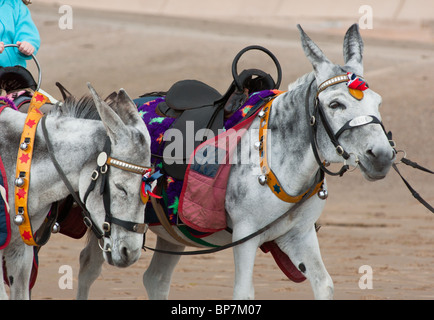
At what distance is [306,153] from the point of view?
4.96 m

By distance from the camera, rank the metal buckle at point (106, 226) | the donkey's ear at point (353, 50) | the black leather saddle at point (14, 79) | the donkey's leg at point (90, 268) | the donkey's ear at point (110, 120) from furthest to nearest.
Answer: the donkey's leg at point (90, 268), the black leather saddle at point (14, 79), the donkey's ear at point (353, 50), the metal buckle at point (106, 226), the donkey's ear at point (110, 120)

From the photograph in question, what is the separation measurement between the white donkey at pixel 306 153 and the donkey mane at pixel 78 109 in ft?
3.26

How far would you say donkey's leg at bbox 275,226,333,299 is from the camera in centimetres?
517

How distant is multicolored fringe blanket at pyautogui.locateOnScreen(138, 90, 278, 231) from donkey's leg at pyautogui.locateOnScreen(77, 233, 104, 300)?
793mm

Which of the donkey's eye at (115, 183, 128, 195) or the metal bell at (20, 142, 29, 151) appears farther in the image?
the metal bell at (20, 142, 29, 151)

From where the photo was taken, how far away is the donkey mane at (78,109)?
187 inches

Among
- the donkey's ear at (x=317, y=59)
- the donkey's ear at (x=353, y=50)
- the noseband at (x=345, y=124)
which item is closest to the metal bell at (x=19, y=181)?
the noseband at (x=345, y=124)

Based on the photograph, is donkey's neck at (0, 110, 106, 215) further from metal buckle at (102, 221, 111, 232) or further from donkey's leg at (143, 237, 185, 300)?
donkey's leg at (143, 237, 185, 300)

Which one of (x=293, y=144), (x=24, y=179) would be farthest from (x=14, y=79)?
(x=293, y=144)

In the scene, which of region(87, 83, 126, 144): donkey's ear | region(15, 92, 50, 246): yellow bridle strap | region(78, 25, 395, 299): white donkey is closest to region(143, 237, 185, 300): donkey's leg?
region(78, 25, 395, 299): white donkey

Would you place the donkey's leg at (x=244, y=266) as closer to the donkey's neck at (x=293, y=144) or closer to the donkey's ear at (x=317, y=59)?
the donkey's neck at (x=293, y=144)

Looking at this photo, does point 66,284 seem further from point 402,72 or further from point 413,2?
point 413,2
